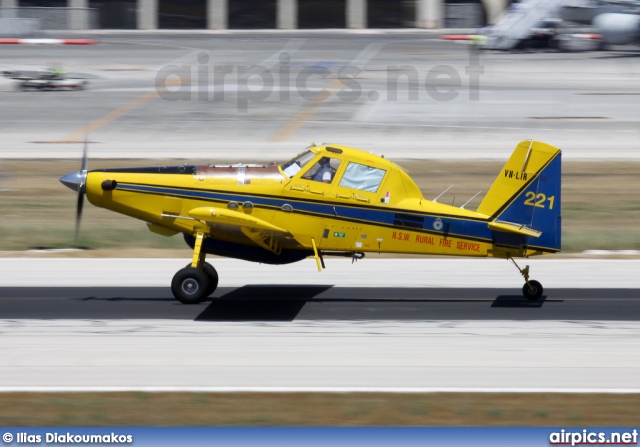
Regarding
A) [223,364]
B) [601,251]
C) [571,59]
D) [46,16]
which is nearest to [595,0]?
[571,59]

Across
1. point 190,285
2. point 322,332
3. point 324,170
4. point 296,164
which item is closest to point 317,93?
point 296,164

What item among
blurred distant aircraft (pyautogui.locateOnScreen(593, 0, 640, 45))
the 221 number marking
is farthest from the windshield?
blurred distant aircraft (pyautogui.locateOnScreen(593, 0, 640, 45))

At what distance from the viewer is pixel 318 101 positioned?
40406mm

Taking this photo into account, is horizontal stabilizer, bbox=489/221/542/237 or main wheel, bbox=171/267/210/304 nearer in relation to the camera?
horizontal stabilizer, bbox=489/221/542/237

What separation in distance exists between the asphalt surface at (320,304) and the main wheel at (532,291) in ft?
0.33

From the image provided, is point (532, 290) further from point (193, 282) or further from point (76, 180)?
point (76, 180)

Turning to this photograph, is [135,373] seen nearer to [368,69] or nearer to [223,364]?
[223,364]

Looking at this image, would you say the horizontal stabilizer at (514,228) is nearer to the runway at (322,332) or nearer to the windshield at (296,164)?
the runway at (322,332)

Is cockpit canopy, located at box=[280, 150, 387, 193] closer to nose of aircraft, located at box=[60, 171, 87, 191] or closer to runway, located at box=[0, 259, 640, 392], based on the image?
runway, located at box=[0, 259, 640, 392]

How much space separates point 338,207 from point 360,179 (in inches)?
20.9

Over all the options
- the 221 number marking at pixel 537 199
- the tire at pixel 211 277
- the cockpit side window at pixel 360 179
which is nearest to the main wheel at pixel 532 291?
the 221 number marking at pixel 537 199

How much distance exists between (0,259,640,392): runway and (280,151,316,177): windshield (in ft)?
6.69

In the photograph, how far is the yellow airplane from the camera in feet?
45.3

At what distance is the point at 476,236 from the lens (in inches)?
545
